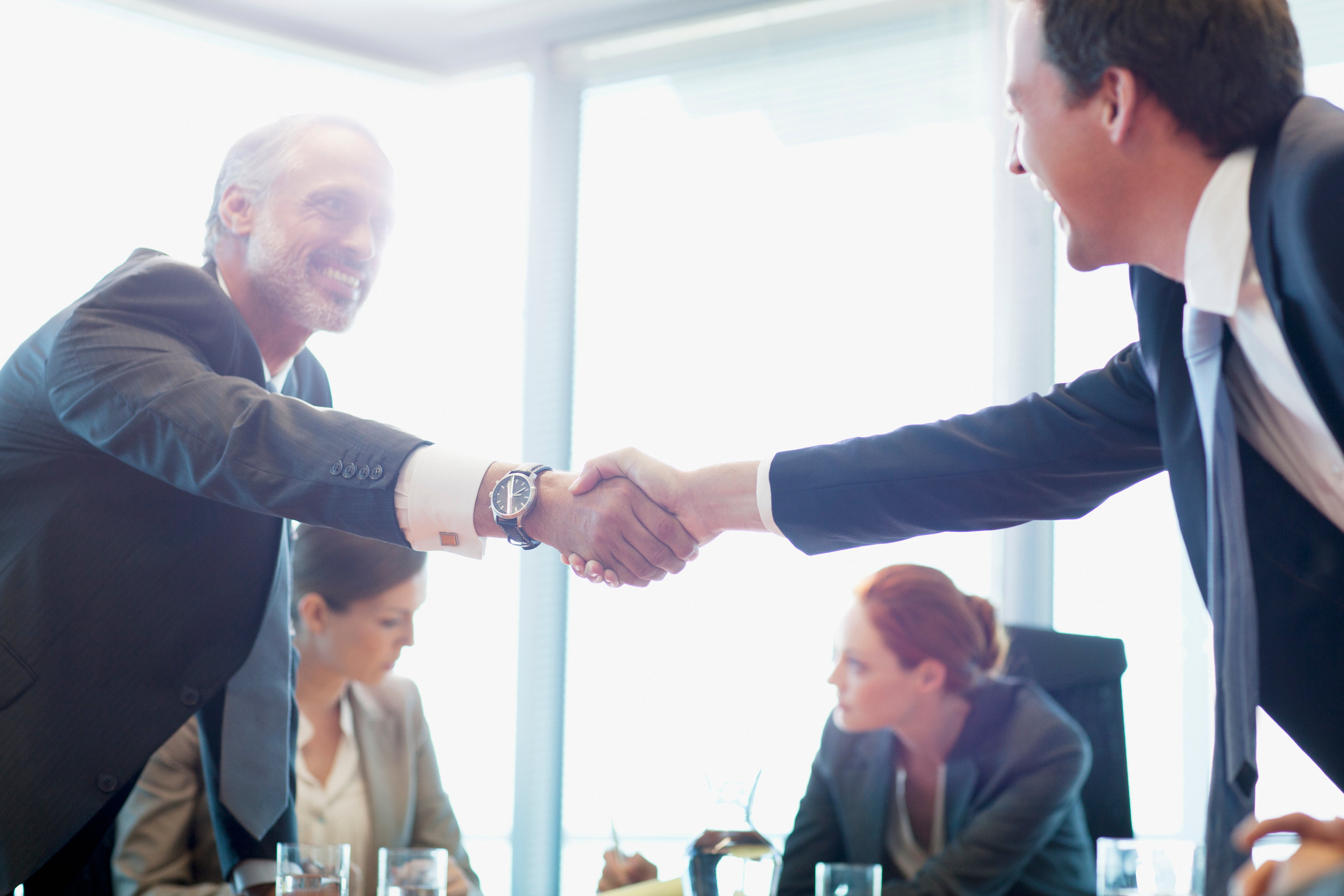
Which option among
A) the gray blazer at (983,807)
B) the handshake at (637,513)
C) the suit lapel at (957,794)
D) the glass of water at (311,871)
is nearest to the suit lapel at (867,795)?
the gray blazer at (983,807)

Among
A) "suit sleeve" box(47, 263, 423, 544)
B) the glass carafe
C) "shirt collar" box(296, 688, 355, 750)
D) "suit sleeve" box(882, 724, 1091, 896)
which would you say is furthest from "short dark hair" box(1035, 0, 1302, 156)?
"shirt collar" box(296, 688, 355, 750)

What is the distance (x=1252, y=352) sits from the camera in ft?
4.11

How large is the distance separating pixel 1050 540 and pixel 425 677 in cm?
195

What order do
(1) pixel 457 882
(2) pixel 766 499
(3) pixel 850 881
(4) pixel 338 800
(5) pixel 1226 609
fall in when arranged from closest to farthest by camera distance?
(5) pixel 1226 609 → (3) pixel 850 881 → (2) pixel 766 499 → (1) pixel 457 882 → (4) pixel 338 800

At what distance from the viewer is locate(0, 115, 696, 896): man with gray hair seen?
4.89 feet

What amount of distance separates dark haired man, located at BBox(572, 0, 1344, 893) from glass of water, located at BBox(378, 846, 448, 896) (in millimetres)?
774

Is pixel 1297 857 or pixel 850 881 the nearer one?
pixel 1297 857

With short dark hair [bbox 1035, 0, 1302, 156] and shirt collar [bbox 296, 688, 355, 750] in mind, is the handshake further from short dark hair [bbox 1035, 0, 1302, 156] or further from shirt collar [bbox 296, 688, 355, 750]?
shirt collar [bbox 296, 688, 355, 750]

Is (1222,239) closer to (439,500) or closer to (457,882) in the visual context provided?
(439,500)

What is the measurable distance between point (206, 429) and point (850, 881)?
1.00 metres

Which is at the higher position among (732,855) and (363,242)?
(363,242)

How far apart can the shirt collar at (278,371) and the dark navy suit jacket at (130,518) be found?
0.33 meters

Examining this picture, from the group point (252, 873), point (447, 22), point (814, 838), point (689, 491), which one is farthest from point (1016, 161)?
point (447, 22)

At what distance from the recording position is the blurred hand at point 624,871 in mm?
2100
